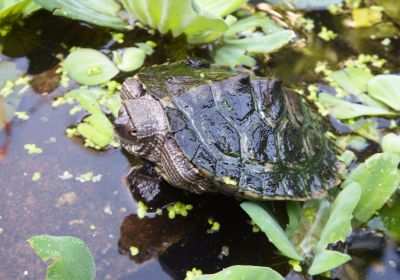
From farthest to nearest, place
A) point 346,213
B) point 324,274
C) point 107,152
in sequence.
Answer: point 107,152
point 324,274
point 346,213

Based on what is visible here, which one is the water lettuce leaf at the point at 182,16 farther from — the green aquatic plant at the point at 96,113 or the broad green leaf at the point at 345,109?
the broad green leaf at the point at 345,109

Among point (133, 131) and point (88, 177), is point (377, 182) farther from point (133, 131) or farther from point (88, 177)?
point (88, 177)

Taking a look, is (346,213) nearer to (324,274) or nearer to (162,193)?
(324,274)

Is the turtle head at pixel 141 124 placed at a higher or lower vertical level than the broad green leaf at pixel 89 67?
higher

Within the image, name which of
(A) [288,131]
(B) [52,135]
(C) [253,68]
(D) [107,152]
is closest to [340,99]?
(C) [253,68]

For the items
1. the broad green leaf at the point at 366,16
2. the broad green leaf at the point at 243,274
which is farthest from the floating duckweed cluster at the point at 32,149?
the broad green leaf at the point at 366,16

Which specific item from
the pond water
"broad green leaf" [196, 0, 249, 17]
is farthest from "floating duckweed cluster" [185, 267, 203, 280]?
"broad green leaf" [196, 0, 249, 17]
